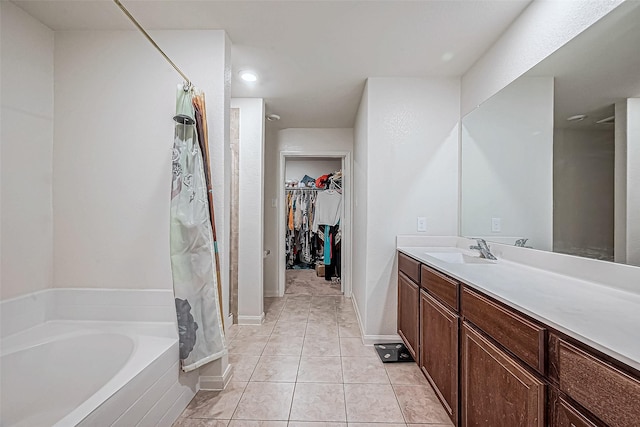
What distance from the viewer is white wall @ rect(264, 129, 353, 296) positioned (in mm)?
4012

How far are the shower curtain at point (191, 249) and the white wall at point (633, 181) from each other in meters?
2.02

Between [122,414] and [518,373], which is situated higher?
[518,373]

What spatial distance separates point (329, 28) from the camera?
1.88m

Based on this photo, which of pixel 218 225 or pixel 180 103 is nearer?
pixel 180 103

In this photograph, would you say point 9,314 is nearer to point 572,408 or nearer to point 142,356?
point 142,356

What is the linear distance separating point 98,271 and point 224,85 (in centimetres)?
150

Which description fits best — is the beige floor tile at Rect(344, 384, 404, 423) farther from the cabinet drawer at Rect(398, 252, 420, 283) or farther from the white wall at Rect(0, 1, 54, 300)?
the white wall at Rect(0, 1, 54, 300)

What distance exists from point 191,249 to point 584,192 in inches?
82.9

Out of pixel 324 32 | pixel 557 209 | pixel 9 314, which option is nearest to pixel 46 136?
pixel 9 314

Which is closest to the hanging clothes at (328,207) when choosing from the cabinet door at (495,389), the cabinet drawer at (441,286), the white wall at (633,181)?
the cabinet drawer at (441,286)

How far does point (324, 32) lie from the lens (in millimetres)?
1915

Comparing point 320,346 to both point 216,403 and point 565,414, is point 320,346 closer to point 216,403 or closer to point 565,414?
point 216,403

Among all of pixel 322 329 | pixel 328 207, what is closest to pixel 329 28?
pixel 322 329

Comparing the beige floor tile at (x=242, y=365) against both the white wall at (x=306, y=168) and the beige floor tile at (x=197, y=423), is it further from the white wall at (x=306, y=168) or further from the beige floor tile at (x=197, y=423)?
the white wall at (x=306, y=168)
